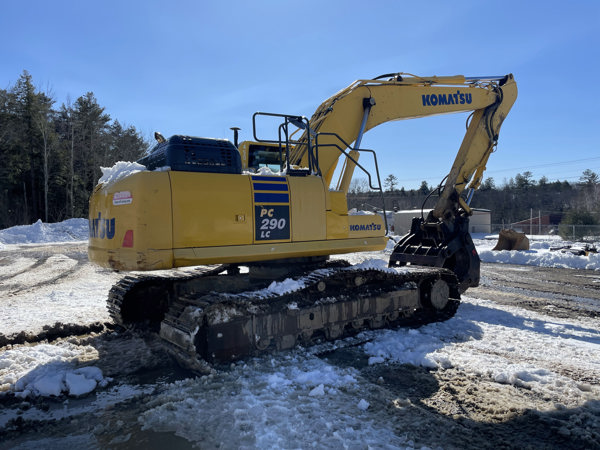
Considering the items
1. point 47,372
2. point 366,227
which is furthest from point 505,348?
point 47,372

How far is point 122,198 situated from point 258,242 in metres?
1.55

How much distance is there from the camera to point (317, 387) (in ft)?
13.0

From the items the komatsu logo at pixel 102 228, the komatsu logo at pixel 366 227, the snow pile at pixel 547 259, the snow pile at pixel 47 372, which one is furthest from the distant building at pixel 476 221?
the snow pile at pixel 47 372

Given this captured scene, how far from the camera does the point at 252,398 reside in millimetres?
3777

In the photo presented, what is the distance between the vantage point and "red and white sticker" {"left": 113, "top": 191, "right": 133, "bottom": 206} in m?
4.29

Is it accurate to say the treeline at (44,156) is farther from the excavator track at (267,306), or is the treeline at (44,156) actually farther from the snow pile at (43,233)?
the excavator track at (267,306)

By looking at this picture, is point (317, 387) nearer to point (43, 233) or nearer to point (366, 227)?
point (366, 227)

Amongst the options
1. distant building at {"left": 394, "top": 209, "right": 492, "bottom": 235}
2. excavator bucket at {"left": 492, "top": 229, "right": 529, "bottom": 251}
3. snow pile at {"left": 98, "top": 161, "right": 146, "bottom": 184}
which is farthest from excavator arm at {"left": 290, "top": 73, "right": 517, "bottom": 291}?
distant building at {"left": 394, "top": 209, "right": 492, "bottom": 235}

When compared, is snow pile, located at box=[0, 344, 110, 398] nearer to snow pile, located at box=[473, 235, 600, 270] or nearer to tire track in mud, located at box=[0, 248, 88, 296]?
tire track in mud, located at box=[0, 248, 88, 296]

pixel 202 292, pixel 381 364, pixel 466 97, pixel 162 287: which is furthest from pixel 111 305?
pixel 466 97

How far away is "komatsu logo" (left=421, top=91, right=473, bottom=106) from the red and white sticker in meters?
5.50

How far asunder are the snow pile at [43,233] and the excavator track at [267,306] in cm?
2015

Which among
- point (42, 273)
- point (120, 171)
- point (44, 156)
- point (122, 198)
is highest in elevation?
point (44, 156)

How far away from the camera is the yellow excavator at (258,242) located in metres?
4.34
